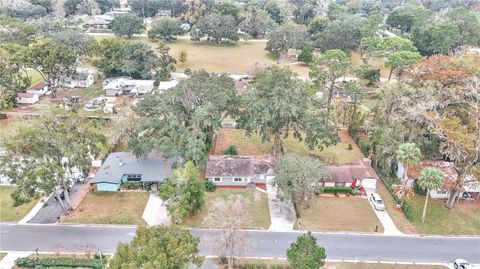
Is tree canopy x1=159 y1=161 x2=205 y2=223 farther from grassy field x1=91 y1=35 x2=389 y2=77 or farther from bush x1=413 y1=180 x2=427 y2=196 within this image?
grassy field x1=91 y1=35 x2=389 y2=77

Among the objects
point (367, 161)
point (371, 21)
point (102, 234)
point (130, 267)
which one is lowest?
point (102, 234)

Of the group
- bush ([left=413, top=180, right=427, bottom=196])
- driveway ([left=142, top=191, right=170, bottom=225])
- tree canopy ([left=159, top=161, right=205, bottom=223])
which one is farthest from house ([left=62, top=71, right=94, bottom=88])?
bush ([left=413, top=180, right=427, bottom=196])

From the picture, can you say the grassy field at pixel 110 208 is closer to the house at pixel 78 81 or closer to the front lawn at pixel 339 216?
the front lawn at pixel 339 216

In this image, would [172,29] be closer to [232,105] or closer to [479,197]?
[232,105]

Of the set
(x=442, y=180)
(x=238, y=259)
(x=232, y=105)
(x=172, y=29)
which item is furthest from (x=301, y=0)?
(x=238, y=259)

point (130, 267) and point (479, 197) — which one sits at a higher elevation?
point (130, 267)
